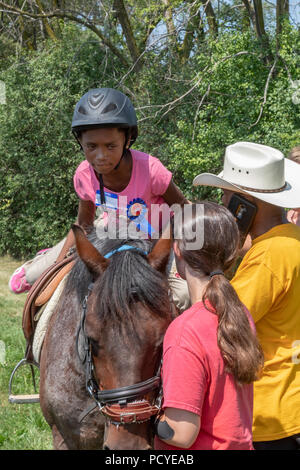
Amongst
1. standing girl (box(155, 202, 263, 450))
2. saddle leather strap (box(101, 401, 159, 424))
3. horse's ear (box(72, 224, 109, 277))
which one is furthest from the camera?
horse's ear (box(72, 224, 109, 277))

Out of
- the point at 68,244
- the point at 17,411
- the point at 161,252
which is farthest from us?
the point at 17,411

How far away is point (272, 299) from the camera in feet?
7.69

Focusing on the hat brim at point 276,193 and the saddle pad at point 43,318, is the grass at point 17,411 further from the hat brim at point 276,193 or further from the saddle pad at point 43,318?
the hat brim at point 276,193

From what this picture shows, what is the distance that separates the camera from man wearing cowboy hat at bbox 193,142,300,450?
2.35 meters

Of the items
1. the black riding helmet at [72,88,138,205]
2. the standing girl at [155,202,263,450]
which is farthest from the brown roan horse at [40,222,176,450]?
the black riding helmet at [72,88,138,205]

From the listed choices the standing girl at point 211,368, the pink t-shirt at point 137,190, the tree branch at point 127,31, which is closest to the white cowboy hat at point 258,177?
the standing girl at point 211,368

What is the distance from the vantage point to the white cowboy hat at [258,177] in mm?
2564

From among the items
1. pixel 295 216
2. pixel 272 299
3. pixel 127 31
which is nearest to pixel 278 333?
pixel 272 299

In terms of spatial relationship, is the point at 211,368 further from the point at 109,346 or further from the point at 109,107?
the point at 109,107

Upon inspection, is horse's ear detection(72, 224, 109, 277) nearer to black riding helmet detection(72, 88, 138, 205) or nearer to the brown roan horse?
the brown roan horse

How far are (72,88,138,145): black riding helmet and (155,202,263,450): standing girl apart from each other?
4.24ft

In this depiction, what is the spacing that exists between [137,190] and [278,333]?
1.39 meters
